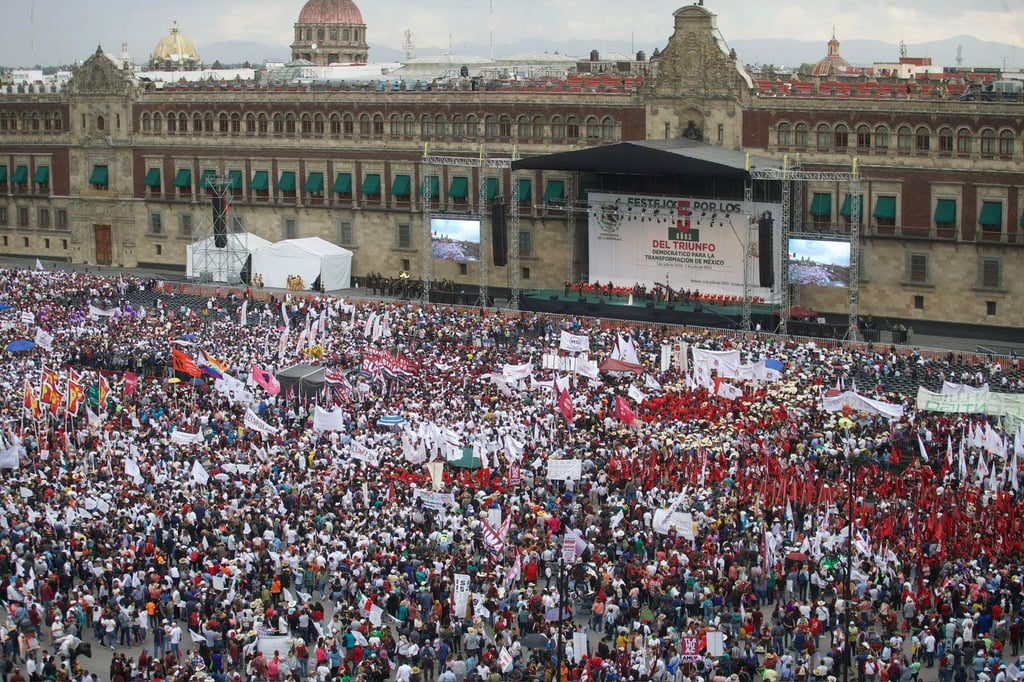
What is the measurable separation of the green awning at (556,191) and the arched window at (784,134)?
421 inches

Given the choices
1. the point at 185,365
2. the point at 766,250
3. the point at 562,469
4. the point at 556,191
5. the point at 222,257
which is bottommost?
the point at 562,469

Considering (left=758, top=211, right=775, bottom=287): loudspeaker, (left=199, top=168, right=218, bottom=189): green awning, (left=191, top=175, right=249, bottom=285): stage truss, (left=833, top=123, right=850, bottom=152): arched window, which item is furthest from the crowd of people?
(left=199, top=168, right=218, bottom=189): green awning

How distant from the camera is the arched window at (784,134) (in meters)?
68.4

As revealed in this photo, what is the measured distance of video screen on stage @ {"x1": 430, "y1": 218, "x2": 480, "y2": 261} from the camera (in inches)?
2923

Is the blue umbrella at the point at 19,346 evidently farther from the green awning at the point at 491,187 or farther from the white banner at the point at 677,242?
the white banner at the point at 677,242

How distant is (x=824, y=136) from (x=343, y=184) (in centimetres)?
2667

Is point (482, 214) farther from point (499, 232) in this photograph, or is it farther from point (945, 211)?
point (945, 211)

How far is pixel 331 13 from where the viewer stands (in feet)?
463

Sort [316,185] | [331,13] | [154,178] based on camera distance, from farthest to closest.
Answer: [331,13] → [154,178] → [316,185]

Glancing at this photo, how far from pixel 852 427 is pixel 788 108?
25.4 m

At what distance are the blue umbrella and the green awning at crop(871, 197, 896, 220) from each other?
115 ft

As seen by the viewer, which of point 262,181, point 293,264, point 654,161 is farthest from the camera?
point 262,181

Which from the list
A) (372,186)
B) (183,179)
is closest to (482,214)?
(372,186)

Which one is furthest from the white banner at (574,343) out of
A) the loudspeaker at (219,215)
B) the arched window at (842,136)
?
the loudspeaker at (219,215)
